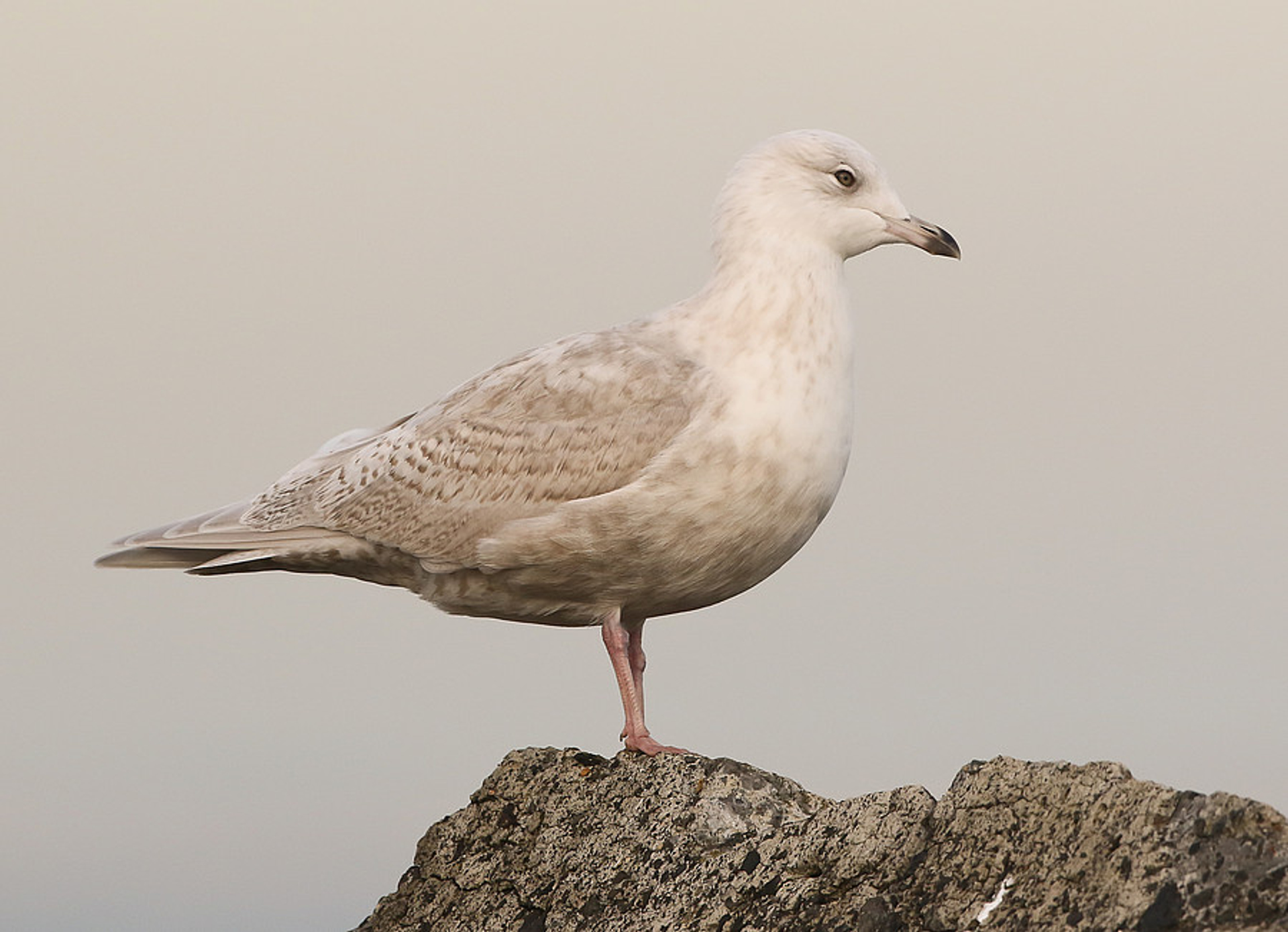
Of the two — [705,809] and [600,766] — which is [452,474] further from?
[705,809]

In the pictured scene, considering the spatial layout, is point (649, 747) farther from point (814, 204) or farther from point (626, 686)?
point (814, 204)

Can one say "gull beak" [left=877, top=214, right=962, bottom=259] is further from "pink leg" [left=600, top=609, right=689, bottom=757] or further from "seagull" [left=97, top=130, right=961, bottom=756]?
"pink leg" [left=600, top=609, right=689, bottom=757]

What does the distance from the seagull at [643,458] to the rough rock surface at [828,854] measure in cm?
64

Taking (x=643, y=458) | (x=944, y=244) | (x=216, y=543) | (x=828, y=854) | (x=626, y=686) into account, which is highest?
(x=944, y=244)

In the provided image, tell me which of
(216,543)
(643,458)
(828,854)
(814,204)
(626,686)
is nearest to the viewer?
(828,854)

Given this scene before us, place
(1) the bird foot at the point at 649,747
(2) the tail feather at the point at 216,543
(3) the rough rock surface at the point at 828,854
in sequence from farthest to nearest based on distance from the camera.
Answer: (2) the tail feather at the point at 216,543, (1) the bird foot at the point at 649,747, (3) the rough rock surface at the point at 828,854

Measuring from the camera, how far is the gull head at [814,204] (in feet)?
27.1

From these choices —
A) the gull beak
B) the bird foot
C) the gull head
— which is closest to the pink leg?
the bird foot

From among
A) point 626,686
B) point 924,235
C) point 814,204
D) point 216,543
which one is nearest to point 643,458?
point 626,686

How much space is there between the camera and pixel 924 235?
27.5 ft

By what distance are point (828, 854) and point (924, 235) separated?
352 centimetres

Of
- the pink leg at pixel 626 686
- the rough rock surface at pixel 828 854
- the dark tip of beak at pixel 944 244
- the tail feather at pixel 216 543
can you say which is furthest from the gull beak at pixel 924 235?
the tail feather at pixel 216 543

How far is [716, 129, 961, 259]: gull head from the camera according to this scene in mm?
8250

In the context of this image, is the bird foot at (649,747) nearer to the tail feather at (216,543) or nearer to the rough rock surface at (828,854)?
the rough rock surface at (828,854)
